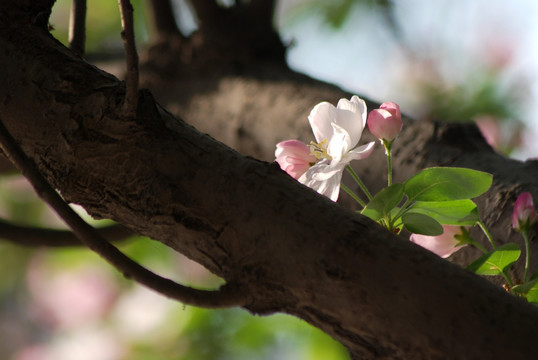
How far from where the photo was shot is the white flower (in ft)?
1.69

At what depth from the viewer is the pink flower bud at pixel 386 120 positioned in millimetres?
542

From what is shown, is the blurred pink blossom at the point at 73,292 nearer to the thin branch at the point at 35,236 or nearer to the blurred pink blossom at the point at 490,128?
the thin branch at the point at 35,236

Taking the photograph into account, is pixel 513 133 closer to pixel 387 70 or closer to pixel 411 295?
pixel 387 70

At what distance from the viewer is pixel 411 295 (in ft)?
1.20

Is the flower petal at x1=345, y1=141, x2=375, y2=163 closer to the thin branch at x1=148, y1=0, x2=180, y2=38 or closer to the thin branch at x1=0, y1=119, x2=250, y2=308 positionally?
the thin branch at x1=0, y1=119, x2=250, y2=308

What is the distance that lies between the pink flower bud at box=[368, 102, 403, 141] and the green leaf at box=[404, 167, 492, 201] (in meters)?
0.06

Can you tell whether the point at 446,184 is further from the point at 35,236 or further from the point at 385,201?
the point at 35,236

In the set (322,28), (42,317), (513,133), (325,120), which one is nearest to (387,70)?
(322,28)

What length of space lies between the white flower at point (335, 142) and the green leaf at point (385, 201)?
3cm

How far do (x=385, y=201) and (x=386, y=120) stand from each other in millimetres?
86

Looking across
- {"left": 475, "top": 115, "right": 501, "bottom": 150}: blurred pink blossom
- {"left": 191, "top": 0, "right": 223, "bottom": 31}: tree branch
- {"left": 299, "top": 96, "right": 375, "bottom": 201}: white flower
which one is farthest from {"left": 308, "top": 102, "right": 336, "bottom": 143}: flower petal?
{"left": 475, "top": 115, "right": 501, "bottom": 150}: blurred pink blossom

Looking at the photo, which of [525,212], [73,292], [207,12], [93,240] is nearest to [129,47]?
[93,240]

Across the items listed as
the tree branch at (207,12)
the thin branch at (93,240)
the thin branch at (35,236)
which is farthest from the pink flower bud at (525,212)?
the tree branch at (207,12)

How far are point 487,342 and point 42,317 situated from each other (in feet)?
4.97
